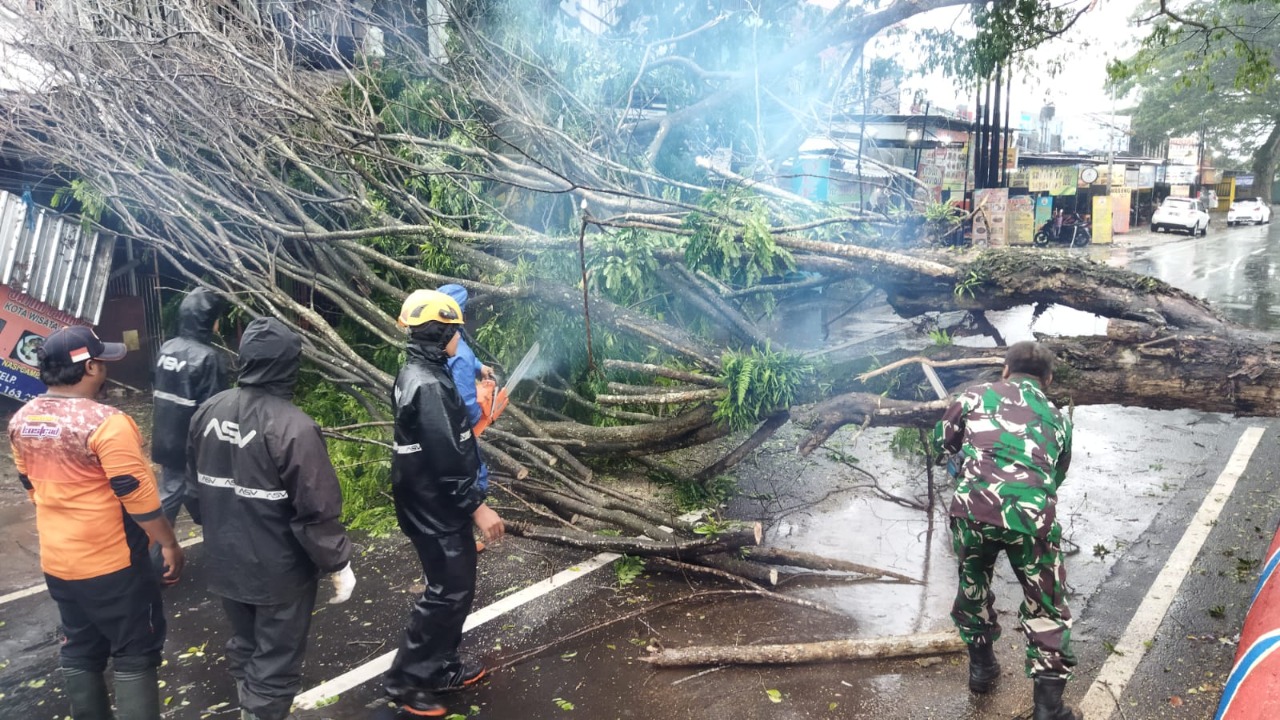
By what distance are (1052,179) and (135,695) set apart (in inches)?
1253

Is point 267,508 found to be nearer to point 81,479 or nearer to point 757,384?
point 81,479

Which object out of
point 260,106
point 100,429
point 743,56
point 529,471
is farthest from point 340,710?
point 743,56

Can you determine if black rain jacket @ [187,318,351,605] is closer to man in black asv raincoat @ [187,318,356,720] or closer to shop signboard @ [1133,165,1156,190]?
man in black asv raincoat @ [187,318,356,720]

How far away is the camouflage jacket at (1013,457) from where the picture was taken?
11.1ft

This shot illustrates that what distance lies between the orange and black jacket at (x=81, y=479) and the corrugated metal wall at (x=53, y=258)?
6.26 metres

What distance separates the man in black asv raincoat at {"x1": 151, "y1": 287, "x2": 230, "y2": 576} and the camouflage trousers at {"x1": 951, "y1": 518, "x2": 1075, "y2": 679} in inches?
157

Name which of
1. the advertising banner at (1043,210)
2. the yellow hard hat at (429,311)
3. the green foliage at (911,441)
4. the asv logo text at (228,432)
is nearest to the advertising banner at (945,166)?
the advertising banner at (1043,210)

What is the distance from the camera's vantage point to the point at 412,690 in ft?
12.0

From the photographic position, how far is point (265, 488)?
307 centimetres

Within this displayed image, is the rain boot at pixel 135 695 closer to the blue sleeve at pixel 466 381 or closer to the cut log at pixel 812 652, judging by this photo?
the blue sleeve at pixel 466 381

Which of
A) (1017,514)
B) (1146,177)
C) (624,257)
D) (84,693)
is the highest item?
(1146,177)

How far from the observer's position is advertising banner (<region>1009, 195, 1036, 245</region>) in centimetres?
2556

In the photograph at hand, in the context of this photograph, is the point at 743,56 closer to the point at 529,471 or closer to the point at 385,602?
the point at 529,471

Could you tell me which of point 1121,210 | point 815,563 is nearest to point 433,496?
point 815,563
